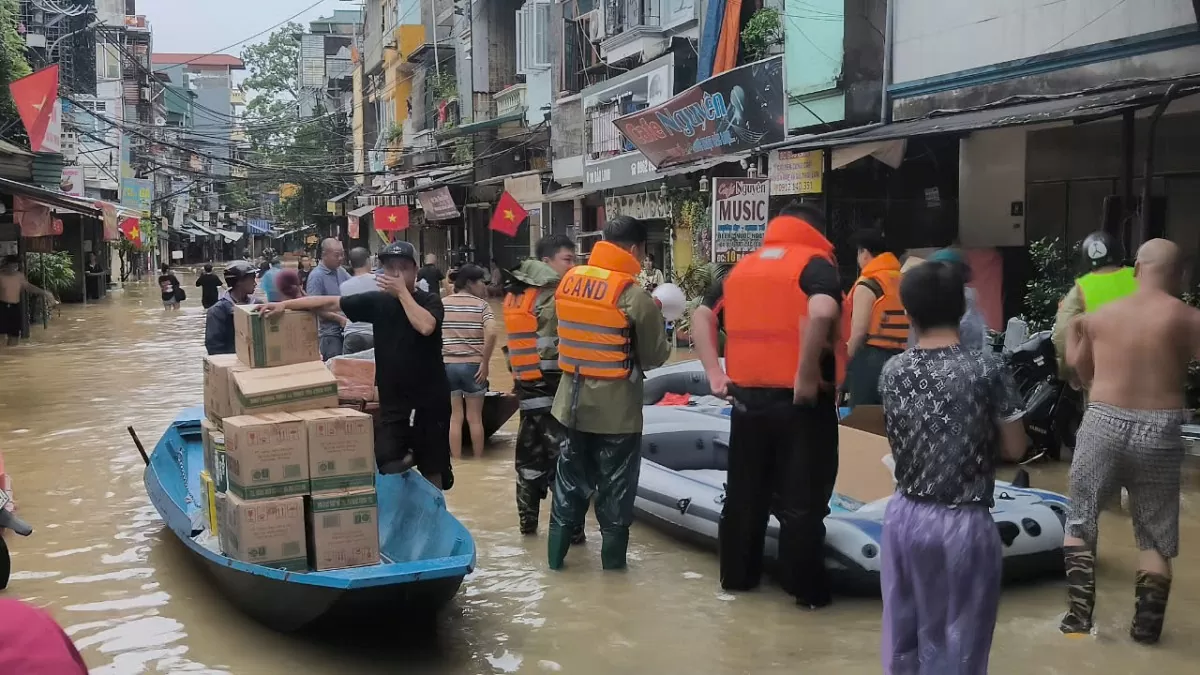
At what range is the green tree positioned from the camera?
72.4 ft

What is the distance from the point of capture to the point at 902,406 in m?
3.74

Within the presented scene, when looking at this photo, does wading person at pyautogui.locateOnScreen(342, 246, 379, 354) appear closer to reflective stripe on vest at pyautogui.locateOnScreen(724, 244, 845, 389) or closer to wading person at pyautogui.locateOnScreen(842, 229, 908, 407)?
wading person at pyautogui.locateOnScreen(842, 229, 908, 407)

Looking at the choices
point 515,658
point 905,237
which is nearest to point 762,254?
point 515,658

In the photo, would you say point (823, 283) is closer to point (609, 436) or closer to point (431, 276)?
point (609, 436)

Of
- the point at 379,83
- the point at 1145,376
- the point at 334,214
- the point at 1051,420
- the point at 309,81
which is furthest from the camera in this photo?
the point at 309,81

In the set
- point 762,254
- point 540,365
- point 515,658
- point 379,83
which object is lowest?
point 515,658

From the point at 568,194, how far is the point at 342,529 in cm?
2038

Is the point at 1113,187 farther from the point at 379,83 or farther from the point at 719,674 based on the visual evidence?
the point at 379,83

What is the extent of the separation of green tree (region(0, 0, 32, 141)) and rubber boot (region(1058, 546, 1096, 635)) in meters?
22.5

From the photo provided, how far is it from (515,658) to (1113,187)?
883 centimetres

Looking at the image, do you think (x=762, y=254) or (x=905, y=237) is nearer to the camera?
(x=762, y=254)

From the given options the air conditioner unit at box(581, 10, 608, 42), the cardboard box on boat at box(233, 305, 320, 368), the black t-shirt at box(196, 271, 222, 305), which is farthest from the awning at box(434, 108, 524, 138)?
the cardboard box on boat at box(233, 305, 320, 368)

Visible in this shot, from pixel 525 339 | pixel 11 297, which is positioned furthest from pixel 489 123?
pixel 525 339

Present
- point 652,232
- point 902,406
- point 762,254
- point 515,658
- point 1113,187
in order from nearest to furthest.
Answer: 1. point 902,406
2. point 515,658
3. point 762,254
4. point 1113,187
5. point 652,232
